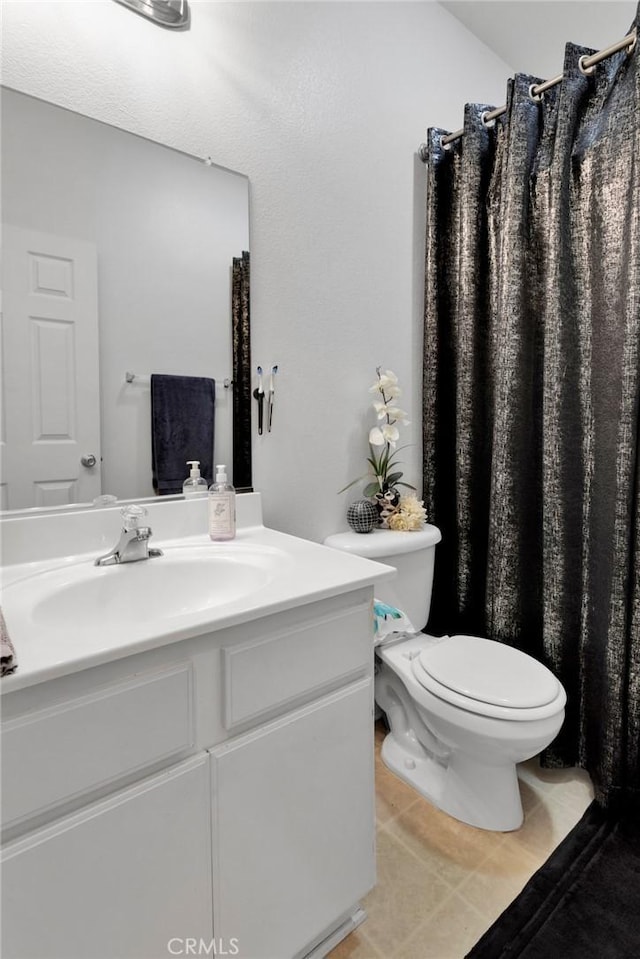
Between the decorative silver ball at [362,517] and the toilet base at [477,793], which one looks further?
the decorative silver ball at [362,517]

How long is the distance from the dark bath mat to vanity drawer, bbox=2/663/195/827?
869 millimetres

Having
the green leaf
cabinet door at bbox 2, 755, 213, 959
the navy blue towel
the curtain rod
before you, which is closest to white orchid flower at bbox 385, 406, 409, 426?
the green leaf

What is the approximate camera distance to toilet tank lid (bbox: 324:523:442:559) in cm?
145

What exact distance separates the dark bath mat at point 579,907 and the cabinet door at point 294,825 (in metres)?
Answer: 0.34

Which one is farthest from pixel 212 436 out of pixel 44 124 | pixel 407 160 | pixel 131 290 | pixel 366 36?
pixel 366 36

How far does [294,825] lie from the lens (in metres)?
0.85

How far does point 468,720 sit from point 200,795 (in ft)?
2.34

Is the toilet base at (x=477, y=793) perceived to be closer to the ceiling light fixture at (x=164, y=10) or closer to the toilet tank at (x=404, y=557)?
the toilet tank at (x=404, y=557)

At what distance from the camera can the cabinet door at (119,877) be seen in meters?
0.60

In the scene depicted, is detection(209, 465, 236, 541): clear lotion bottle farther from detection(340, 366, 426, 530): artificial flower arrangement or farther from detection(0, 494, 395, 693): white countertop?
detection(340, 366, 426, 530): artificial flower arrangement

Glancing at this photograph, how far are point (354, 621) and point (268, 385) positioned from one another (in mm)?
771

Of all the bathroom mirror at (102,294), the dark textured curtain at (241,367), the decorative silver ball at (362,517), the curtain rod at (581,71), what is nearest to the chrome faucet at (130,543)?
the bathroom mirror at (102,294)

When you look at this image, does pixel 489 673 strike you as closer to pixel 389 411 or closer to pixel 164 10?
pixel 389 411

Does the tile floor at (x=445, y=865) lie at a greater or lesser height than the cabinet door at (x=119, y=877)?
lesser
